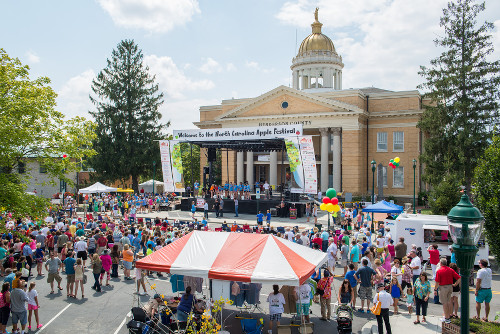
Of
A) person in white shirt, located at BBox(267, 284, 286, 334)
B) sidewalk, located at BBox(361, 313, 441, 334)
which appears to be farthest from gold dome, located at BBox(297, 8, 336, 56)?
person in white shirt, located at BBox(267, 284, 286, 334)

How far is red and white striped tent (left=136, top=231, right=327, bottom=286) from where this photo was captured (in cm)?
932

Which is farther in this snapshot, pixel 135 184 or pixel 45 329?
pixel 135 184

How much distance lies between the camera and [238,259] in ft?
32.5

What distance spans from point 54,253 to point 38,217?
3546 mm

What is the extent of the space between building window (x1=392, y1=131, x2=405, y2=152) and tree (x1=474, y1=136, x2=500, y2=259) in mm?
32647

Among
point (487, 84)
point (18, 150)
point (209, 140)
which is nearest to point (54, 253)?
point (18, 150)

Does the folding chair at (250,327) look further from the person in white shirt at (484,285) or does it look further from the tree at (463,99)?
the tree at (463,99)

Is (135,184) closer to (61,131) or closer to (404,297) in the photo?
(61,131)

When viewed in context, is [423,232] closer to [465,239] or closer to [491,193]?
[491,193]

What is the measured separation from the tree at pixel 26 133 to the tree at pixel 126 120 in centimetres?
3649

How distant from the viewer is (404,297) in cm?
1302

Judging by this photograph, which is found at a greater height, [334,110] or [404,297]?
[334,110]

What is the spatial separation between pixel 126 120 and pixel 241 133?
24781mm

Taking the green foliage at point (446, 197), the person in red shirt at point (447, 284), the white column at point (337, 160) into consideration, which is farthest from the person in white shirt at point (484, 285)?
the white column at point (337, 160)
